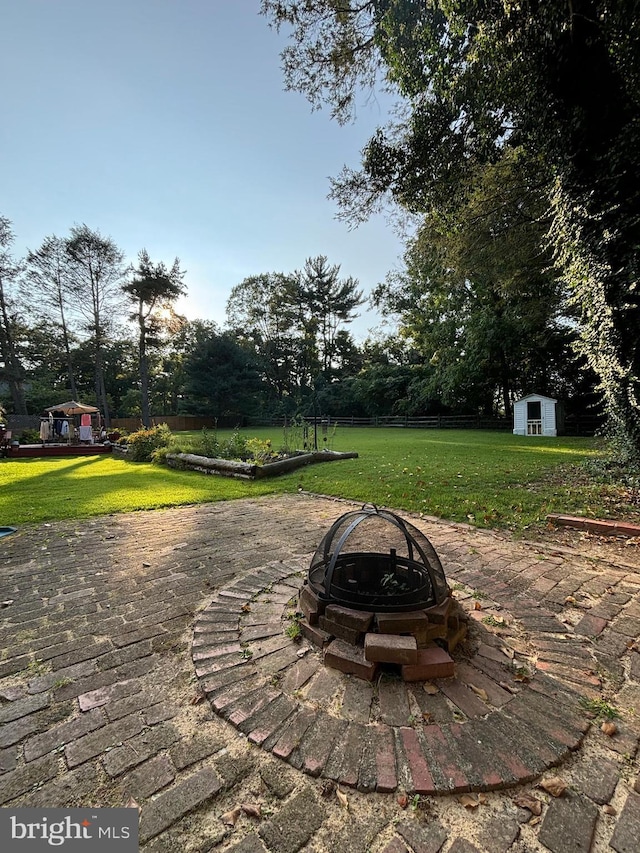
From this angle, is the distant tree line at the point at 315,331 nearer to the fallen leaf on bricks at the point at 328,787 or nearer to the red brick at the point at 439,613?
the red brick at the point at 439,613

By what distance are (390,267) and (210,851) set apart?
90.4 feet

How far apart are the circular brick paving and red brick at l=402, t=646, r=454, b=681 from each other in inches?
1.5

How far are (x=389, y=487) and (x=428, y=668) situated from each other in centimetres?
431

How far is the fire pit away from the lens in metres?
1.69

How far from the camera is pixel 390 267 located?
25.0 m

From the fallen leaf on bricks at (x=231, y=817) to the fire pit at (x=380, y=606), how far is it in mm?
717

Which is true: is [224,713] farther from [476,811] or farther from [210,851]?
[476,811]

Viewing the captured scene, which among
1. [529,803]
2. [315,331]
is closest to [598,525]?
[529,803]

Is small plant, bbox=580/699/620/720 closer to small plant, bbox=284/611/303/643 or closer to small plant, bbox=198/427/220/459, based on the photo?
small plant, bbox=284/611/303/643

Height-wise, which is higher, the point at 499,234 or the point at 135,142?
the point at 135,142

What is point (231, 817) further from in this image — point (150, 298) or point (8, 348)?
point (8, 348)

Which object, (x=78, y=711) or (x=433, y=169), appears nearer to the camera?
(x=78, y=711)

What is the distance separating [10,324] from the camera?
21109 mm

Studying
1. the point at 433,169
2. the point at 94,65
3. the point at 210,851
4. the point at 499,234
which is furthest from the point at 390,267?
the point at 210,851
